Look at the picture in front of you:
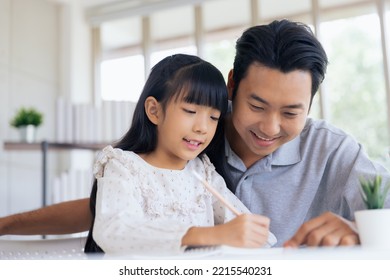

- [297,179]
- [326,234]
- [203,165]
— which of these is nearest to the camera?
[326,234]

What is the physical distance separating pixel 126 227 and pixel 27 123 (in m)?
3.17

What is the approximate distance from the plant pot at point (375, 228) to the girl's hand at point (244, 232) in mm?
134

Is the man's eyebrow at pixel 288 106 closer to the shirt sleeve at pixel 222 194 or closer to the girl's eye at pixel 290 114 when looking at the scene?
the girl's eye at pixel 290 114

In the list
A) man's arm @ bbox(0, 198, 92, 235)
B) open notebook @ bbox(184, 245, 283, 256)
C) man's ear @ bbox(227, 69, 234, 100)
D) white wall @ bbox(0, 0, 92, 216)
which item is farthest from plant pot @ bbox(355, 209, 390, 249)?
white wall @ bbox(0, 0, 92, 216)

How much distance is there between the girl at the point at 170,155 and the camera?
104cm

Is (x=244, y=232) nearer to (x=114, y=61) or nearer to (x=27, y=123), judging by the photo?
(x=27, y=123)

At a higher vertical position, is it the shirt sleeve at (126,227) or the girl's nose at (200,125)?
the girl's nose at (200,125)

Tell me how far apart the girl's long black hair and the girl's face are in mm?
16

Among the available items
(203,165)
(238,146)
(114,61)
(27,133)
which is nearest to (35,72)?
(114,61)

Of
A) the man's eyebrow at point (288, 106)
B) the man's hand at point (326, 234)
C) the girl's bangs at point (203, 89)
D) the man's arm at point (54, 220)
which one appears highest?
the girl's bangs at point (203, 89)

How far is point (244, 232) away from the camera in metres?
0.74

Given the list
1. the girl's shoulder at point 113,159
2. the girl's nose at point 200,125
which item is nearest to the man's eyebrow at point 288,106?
the girl's nose at point 200,125

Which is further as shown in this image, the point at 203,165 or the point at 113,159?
the point at 203,165

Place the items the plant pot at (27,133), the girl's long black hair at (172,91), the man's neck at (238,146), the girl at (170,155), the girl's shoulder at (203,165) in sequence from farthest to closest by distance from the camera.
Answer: the plant pot at (27,133) < the man's neck at (238,146) < the girl's shoulder at (203,165) < the girl's long black hair at (172,91) < the girl at (170,155)
